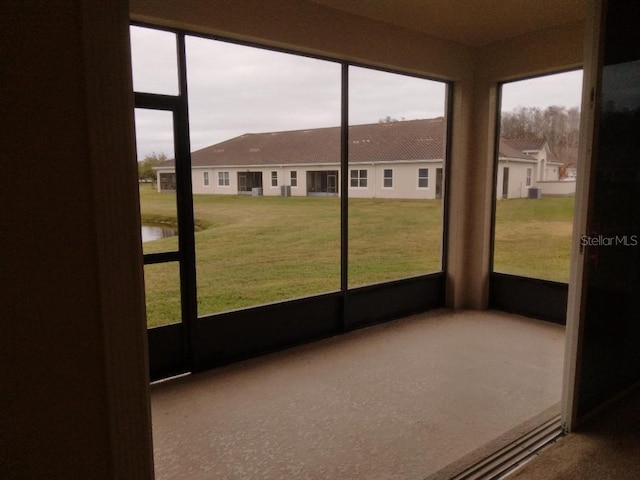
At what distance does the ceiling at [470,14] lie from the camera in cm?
355

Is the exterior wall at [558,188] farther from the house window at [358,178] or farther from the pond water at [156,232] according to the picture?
the pond water at [156,232]

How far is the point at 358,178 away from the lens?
14.8 feet

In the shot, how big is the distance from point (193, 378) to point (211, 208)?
198cm

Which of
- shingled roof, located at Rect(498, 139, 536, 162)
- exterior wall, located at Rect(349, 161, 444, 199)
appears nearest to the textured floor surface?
shingled roof, located at Rect(498, 139, 536, 162)

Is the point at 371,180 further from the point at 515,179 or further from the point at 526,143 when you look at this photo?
the point at 526,143

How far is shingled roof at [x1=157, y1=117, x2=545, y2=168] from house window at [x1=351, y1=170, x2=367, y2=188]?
140mm

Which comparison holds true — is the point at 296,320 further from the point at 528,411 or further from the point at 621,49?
the point at 621,49

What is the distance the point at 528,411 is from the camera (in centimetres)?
282

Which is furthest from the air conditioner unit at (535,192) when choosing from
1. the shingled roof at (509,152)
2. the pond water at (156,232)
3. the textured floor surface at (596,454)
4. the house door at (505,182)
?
the pond water at (156,232)

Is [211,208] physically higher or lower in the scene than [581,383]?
higher

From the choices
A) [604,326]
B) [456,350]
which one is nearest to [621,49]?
[604,326]

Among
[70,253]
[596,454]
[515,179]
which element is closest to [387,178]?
[515,179]

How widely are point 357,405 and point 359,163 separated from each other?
258 cm

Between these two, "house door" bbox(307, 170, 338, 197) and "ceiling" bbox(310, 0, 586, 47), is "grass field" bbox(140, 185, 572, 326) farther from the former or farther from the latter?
"ceiling" bbox(310, 0, 586, 47)
